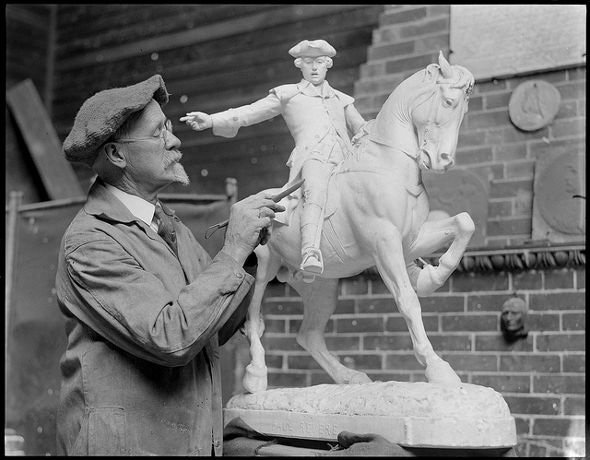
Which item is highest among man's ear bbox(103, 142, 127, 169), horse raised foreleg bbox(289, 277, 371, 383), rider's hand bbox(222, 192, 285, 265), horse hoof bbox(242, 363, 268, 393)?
man's ear bbox(103, 142, 127, 169)

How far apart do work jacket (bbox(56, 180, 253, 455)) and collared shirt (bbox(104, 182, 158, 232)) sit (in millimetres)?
33

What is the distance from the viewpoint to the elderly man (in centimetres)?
160

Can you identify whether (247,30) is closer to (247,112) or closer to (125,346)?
(247,112)

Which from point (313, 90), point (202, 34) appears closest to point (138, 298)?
point (313, 90)

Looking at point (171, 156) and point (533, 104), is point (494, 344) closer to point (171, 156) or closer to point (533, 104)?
point (533, 104)

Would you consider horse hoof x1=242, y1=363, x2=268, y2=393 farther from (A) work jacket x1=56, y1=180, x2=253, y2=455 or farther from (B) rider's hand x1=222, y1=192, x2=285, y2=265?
(B) rider's hand x1=222, y1=192, x2=285, y2=265

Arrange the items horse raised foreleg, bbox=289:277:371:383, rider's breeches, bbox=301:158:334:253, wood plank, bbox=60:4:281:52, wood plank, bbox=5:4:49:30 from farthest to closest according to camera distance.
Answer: wood plank, bbox=5:4:49:30 → wood plank, bbox=60:4:281:52 → horse raised foreleg, bbox=289:277:371:383 → rider's breeches, bbox=301:158:334:253

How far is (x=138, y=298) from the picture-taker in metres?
1.60

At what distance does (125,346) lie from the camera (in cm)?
163

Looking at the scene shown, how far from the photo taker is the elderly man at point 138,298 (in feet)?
5.24

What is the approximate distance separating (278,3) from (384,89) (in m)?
1.05

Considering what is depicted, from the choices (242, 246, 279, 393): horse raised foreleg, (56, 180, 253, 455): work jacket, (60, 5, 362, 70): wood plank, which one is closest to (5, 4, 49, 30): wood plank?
(60, 5, 362, 70): wood plank

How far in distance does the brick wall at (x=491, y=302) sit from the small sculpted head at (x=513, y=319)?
1.0 inches

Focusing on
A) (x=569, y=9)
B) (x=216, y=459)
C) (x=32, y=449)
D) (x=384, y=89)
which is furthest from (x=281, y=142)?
(x=216, y=459)
